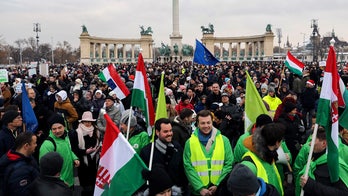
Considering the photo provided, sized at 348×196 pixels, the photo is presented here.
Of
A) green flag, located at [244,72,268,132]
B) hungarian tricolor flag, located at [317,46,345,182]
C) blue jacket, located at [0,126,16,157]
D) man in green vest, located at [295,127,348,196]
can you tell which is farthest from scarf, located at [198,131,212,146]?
blue jacket, located at [0,126,16,157]

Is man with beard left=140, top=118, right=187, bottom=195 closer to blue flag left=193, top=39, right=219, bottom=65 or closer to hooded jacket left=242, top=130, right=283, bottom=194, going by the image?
hooded jacket left=242, top=130, right=283, bottom=194

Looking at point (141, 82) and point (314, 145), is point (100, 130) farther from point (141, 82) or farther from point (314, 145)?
point (314, 145)

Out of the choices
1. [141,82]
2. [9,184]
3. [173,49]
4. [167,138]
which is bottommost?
[9,184]

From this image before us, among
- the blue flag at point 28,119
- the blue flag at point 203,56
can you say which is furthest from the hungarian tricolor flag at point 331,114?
the blue flag at point 203,56

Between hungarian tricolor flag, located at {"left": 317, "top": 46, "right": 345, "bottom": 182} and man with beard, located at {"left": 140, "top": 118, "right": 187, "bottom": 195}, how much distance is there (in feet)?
5.87

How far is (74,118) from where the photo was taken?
9.25 metres

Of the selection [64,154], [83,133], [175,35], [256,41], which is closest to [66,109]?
[83,133]

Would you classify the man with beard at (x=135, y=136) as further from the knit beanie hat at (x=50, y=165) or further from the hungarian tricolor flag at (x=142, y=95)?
the knit beanie hat at (x=50, y=165)

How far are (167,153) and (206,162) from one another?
0.50 metres

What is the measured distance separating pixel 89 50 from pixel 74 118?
7294 cm

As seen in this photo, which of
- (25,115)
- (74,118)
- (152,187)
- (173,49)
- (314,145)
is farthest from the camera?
(173,49)

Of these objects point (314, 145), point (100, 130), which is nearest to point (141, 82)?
point (100, 130)

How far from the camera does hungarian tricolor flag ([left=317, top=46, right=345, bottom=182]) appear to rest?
3.67 m

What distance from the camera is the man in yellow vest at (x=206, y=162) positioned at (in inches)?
184
